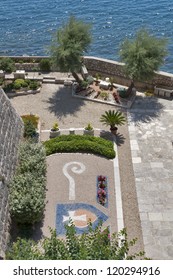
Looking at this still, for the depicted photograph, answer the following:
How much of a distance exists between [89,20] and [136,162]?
44.6 m

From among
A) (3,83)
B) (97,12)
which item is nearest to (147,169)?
(3,83)

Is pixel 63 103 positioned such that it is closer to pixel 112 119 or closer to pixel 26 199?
Result: pixel 112 119

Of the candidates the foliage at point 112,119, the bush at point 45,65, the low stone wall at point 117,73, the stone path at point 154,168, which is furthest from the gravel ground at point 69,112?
the low stone wall at point 117,73

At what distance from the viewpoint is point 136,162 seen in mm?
34906

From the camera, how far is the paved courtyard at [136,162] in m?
29.0

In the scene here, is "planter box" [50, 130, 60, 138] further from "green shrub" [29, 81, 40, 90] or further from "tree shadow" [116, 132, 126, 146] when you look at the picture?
"green shrub" [29, 81, 40, 90]

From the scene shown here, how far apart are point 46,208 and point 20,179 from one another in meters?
3.12

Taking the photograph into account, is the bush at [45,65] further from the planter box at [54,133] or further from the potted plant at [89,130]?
the potted plant at [89,130]

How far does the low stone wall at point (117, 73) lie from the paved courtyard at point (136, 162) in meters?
2.48

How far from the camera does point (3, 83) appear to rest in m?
45.2

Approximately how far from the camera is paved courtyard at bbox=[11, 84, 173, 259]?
95.2ft

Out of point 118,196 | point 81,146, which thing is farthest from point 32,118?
point 118,196

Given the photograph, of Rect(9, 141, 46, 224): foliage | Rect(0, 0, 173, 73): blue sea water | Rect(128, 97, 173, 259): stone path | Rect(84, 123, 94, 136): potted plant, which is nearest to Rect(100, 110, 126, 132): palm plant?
Rect(84, 123, 94, 136): potted plant
